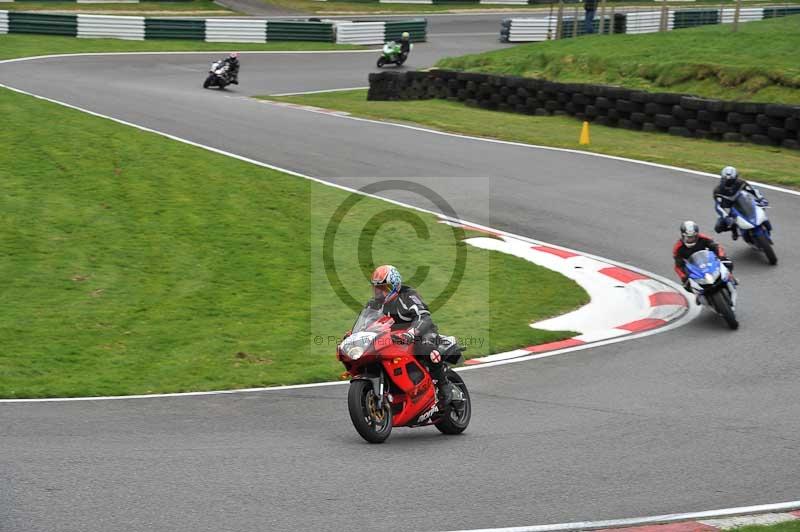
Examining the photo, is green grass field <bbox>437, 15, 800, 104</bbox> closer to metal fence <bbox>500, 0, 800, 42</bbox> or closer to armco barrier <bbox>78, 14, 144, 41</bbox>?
metal fence <bbox>500, 0, 800, 42</bbox>

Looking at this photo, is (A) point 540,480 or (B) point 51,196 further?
(B) point 51,196

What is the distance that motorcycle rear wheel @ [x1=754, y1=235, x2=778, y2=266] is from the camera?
15727mm

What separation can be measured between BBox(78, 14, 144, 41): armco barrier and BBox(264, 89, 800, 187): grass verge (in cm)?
1352

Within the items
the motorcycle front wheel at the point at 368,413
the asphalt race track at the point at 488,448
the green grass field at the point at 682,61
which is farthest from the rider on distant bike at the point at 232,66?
the motorcycle front wheel at the point at 368,413

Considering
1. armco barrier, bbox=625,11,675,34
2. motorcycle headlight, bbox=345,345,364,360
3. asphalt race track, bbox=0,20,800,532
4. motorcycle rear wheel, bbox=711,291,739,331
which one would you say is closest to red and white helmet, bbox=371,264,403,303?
motorcycle headlight, bbox=345,345,364,360

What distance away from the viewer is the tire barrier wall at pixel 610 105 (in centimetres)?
2331

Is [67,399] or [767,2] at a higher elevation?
[767,2]

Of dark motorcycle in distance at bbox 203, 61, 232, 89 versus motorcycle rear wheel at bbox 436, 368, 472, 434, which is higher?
dark motorcycle in distance at bbox 203, 61, 232, 89

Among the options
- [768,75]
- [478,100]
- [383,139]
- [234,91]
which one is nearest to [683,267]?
[383,139]

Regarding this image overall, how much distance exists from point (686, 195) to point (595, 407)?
10.1 metres

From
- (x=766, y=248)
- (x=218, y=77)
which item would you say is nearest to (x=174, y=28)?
(x=218, y=77)

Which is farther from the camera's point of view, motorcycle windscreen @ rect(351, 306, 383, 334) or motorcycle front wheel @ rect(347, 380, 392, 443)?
motorcycle windscreen @ rect(351, 306, 383, 334)

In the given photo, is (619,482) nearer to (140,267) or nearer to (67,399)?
(67,399)

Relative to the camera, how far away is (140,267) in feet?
49.3
